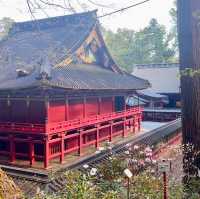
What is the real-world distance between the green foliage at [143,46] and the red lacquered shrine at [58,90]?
1681 inches

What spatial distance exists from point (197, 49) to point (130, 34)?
2800 inches

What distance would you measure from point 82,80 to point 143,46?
5180 centimetres

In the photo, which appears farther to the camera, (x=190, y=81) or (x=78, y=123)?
(x=78, y=123)

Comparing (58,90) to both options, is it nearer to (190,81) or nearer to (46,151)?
(46,151)

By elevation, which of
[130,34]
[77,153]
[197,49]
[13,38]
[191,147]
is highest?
[130,34]

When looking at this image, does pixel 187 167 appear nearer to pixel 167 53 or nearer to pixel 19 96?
pixel 19 96

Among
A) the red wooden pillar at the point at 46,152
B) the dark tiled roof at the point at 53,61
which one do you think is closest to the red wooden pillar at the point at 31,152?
the red wooden pillar at the point at 46,152

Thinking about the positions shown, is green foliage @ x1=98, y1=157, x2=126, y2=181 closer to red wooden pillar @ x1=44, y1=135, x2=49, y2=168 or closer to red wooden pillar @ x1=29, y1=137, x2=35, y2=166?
red wooden pillar @ x1=44, y1=135, x2=49, y2=168

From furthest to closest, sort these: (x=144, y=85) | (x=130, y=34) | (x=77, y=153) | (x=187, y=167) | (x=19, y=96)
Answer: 1. (x=130, y=34)
2. (x=144, y=85)
3. (x=77, y=153)
4. (x=19, y=96)
5. (x=187, y=167)

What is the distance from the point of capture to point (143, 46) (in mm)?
66688

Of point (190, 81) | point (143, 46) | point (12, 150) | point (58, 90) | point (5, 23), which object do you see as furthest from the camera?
point (143, 46)

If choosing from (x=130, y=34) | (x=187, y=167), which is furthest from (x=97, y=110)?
(x=130, y=34)

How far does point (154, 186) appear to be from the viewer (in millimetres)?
5391

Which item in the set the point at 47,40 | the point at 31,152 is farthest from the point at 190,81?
the point at 47,40
